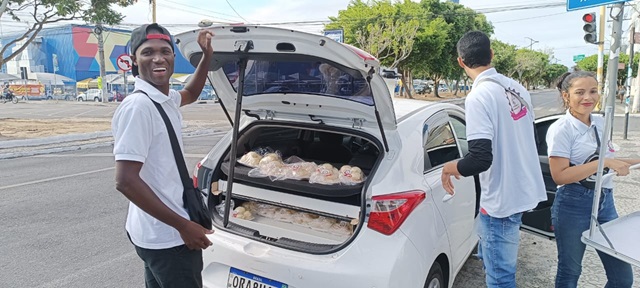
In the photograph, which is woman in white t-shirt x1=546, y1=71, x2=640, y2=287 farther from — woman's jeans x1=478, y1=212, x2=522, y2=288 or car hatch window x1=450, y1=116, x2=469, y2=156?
car hatch window x1=450, y1=116, x2=469, y2=156

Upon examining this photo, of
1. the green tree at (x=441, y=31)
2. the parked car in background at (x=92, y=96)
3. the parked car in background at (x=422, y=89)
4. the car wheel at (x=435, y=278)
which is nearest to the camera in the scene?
the car wheel at (x=435, y=278)

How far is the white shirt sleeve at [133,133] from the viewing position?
5.27ft

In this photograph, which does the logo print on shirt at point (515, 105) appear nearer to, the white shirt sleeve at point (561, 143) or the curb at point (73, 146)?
the white shirt sleeve at point (561, 143)

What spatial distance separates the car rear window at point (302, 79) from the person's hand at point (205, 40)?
17.1 inches

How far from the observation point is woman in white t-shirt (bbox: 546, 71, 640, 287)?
7.55 feet

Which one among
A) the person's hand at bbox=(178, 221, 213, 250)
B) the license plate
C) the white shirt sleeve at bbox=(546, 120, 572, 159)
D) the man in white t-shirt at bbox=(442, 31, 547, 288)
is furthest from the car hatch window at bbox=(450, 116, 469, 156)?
the person's hand at bbox=(178, 221, 213, 250)

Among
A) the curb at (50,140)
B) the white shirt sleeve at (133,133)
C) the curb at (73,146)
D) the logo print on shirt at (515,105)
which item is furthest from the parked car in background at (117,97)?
the logo print on shirt at (515,105)

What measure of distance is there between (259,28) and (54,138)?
1256 centimetres

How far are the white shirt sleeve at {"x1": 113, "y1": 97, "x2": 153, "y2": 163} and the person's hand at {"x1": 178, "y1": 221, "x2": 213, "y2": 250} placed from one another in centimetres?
35

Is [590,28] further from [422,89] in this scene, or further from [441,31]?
[422,89]

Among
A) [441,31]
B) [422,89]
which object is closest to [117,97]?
[441,31]

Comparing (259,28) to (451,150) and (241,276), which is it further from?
(451,150)

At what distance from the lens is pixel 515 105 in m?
2.18

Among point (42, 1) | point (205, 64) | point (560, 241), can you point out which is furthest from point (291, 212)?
point (42, 1)
